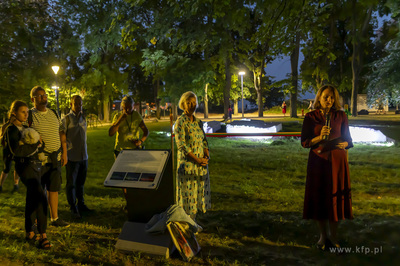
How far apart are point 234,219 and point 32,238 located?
2.89 m

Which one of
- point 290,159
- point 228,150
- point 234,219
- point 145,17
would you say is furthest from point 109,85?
point 234,219

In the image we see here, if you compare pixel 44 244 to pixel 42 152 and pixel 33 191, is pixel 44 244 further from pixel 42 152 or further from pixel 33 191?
pixel 42 152

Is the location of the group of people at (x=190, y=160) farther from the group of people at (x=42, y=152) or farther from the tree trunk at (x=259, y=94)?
the tree trunk at (x=259, y=94)

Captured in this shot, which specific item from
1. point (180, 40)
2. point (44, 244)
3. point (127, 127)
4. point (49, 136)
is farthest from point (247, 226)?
point (180, 40)

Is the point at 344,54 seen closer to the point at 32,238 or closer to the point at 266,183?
the point at 266,183

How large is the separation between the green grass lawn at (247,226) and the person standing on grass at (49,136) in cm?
72

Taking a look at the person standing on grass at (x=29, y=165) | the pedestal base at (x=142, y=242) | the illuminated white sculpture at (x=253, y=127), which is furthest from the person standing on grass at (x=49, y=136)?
the illuminated white sculpture at (x=253, y=127)

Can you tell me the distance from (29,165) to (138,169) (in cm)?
142

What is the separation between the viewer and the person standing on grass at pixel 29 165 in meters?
4.36

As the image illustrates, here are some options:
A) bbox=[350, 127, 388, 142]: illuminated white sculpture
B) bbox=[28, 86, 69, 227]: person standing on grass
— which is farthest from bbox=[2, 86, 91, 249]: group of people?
bbox=[350, 127, 388, 142]: illuminated white sculpture

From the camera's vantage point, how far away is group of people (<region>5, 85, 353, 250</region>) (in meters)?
4.14

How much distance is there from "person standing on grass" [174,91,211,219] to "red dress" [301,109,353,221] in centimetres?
139

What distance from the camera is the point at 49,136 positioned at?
479 centimetres

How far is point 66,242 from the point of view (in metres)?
4.62
